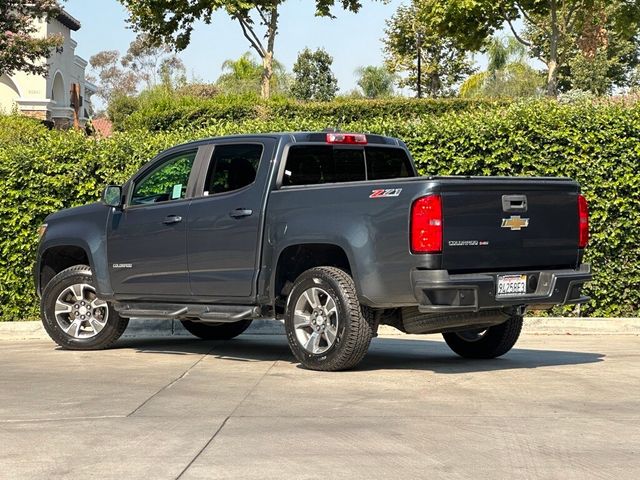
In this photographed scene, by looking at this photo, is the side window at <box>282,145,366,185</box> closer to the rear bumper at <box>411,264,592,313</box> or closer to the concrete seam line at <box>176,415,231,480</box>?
the rear bumper at <box>411,264,592,313</box>

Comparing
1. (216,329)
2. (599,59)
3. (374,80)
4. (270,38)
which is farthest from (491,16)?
(374,80)

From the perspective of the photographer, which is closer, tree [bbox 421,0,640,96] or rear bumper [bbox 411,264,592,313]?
rear bumper [bbox 411,264,592,313]

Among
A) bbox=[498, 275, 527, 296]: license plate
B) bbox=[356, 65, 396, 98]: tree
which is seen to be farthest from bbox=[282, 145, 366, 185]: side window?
bbox=[356, 65, 396, 98]: tree

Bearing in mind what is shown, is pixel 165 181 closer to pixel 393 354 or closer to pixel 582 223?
pixel 393 354

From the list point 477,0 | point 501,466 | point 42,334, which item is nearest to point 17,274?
point 42,334

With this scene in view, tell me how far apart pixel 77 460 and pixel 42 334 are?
7.85 meters

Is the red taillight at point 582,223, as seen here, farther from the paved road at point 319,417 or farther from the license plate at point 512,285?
the paved road at point 319,417

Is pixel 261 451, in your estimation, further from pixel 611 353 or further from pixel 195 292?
pixel 611 353

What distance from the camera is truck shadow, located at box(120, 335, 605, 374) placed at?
33.8 feet

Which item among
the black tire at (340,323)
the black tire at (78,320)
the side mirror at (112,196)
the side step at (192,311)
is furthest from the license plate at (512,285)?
the black tire at (78,320)

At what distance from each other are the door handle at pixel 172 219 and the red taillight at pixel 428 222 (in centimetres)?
285

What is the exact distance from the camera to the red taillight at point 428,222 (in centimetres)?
878

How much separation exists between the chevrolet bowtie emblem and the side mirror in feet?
13.5

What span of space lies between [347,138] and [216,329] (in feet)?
10.6
